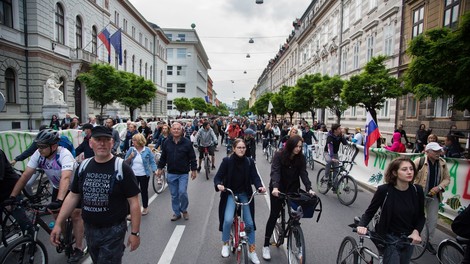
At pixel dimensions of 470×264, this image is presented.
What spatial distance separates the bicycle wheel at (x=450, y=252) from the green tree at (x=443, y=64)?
16.2 ft

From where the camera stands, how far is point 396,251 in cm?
296

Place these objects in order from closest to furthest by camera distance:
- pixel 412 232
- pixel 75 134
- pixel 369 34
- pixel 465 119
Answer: pixel 412 232 < pixel 75 134 < pixel 465 119 < pixel 369 34

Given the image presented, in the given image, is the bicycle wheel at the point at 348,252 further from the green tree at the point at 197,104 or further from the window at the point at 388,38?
the green tree at the point at 197,104

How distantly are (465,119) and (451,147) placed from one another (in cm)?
466

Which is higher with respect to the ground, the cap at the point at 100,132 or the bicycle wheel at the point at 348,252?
the cap at the point at 100,132

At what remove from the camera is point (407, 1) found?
18.4 m

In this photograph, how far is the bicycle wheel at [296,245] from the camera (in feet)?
11.9

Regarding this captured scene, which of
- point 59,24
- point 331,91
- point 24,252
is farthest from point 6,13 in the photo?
point 24,252

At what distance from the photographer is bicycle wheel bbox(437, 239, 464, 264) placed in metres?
3.78

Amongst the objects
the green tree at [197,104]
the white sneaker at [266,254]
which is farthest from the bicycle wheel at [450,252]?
the green tree at [197,104]

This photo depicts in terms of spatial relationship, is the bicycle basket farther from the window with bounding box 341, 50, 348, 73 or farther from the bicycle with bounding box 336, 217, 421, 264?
the window with bounding box 341, 50, 348, 73

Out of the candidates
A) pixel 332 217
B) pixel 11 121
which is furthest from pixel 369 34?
pixel 11 121

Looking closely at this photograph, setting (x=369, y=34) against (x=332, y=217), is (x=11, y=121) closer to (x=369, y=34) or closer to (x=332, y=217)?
(x=332, y=217)

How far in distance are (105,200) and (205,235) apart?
2838mm
